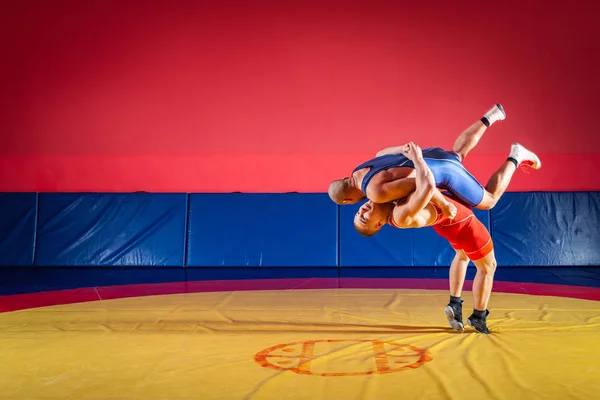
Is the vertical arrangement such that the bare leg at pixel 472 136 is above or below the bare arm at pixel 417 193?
above

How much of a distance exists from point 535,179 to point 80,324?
6.62 metres

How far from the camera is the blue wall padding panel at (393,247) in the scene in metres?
7.77

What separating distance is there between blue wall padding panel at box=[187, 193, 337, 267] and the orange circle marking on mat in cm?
440

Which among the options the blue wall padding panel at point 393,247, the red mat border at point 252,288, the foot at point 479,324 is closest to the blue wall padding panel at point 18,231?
the red mat border at point 252,288

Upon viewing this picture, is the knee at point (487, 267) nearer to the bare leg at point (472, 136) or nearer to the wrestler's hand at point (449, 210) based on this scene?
the wrestler's hand at point (449, 210)

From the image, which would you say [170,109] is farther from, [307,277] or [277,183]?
[307,277]

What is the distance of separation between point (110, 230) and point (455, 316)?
17.9 feet

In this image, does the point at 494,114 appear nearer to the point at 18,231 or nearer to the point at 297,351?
the point at 297,351

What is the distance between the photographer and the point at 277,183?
8570mm

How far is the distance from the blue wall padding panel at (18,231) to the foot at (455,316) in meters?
6.10

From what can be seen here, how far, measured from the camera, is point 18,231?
8.04m

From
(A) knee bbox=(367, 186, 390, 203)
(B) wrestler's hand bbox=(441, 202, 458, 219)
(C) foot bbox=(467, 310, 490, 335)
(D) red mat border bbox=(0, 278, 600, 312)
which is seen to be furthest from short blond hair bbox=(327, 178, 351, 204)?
(D) red mat border bbox=(0, 278, 600, 312)

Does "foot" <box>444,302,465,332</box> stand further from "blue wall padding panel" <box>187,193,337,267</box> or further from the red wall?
the red wall

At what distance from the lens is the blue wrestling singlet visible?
12.2 ft
